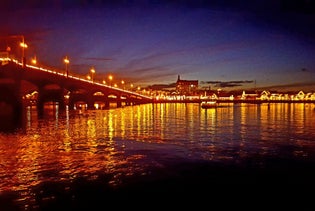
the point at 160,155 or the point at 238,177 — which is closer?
the point at 238,177

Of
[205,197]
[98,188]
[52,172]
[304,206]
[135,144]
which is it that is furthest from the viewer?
[135,144]

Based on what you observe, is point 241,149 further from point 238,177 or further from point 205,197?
point 205,197

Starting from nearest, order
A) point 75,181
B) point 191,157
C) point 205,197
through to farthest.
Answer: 1. point 205,197
2. point 75,181
3. point 191,157

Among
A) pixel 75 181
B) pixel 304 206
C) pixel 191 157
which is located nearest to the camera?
pixel 304 206

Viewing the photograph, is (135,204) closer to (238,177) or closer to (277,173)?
(238,177)

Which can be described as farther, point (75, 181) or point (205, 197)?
point (75, 181)

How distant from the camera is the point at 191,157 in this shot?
27.5 meters

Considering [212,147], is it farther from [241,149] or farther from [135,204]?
[135,204]

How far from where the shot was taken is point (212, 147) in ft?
108

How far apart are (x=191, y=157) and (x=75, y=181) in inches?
403

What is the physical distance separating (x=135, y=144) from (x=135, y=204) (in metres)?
18.6

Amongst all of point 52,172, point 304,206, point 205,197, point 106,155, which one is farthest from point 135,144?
point 304,206

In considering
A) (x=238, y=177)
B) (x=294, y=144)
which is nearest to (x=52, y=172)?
(x=238, y=177)

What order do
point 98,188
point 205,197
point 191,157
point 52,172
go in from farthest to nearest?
point 191,157 < point 52,172 < point 98,188 < point 205,197
